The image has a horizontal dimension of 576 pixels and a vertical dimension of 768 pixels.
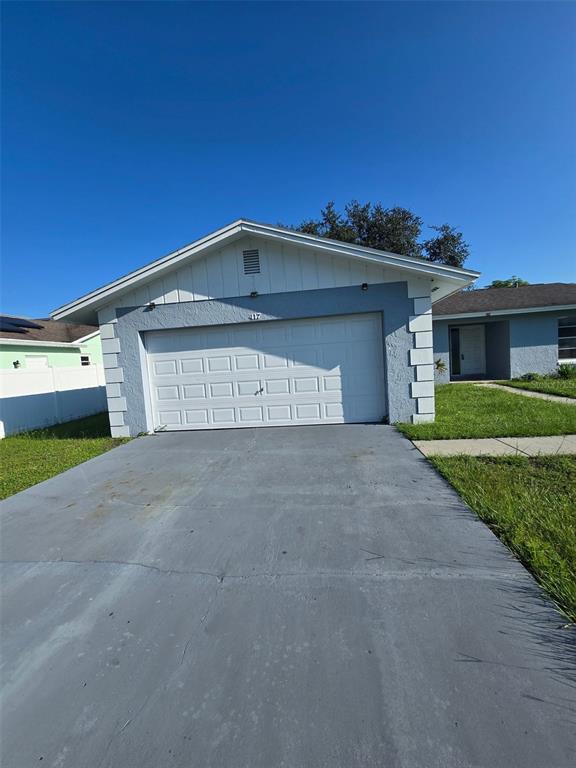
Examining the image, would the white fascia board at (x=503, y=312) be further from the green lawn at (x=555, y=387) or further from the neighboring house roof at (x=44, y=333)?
the neighboring house roof at (x=44, y=333)

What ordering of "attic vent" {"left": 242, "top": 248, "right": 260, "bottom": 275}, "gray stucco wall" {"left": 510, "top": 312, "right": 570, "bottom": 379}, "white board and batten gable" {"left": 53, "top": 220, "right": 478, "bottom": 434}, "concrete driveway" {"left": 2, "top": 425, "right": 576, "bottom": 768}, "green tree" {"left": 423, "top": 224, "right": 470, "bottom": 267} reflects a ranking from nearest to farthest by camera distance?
"concrete driveway" {"left": 2, "top": 425, "right": 576, "bottom": 768} → "white board and batten gable" {"left": 53, "top": 220, "right": 478, "bottom": 434} → "attic vent" {"left": 242, "top": 248, "right": 260, "bottom": 275} → "gray stucco wall" {"left": 510, "top": 312, "right": 570, "bottom": 379} → "green tree" {"left": 423, "top": 224, "right": 470, "bottom": 267}

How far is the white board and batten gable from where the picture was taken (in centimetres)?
709

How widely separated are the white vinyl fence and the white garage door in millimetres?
4797

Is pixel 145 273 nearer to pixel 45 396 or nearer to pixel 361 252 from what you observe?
pixel 361 252

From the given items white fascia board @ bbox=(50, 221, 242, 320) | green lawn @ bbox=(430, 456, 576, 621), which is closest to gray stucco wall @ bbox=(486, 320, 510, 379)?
green lawn @ bbox=(430, 456, 576, 621)

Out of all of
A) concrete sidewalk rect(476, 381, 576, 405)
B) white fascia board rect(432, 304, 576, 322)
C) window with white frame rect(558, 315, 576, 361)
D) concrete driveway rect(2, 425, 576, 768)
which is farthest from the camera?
window with white frame rect(558, 315, 576, 361)

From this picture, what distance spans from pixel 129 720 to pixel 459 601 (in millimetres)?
1910

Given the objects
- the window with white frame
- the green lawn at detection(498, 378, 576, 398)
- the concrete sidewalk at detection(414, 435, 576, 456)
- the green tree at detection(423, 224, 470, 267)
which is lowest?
the concrete sidewalk at detection(414, 435, 576, 456)

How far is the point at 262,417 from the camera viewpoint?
25.9ft

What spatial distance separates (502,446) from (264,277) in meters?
5.25

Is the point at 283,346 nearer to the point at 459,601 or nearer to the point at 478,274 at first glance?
the point at 478,274

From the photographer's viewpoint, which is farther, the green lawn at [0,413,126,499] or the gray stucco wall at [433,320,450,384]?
the gray stucco wall at [433,320,450,384]

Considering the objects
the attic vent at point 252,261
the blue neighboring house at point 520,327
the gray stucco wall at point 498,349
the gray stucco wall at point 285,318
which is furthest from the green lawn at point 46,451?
the gray stucco wall at point 498,349

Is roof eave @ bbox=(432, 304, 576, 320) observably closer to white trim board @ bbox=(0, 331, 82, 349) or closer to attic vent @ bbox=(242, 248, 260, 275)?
attic vent @ bbox=(242, 248, 260, 275)
